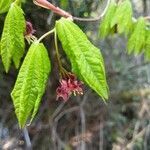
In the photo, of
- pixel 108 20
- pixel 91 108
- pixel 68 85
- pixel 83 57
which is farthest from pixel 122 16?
pixel 91 108

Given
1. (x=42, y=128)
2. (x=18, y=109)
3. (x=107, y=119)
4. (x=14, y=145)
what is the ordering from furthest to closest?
(x=107, y=119) → (x=42, y=128) → (x=14, y=145) → (x=18, y=109)

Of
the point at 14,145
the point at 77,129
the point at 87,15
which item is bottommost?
the point at 77,129

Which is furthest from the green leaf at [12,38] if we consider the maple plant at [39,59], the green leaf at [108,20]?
the green leaf at [108,20]

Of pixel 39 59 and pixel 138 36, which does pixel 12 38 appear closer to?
pixel 39 59

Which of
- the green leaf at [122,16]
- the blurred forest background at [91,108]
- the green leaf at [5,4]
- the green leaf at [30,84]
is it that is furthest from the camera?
the blurred forest background at [91,108]

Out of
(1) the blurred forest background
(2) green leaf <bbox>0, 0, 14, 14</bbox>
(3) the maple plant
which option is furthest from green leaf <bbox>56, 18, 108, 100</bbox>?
(1) the blurred forest background

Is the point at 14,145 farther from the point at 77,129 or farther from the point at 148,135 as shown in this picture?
the point at 148,135

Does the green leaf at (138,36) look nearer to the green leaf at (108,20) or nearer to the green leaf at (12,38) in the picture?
the green leaf at (108,20)

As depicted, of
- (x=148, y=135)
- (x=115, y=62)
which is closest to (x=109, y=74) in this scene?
(x=115, y=62)
